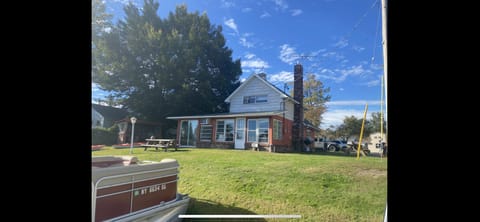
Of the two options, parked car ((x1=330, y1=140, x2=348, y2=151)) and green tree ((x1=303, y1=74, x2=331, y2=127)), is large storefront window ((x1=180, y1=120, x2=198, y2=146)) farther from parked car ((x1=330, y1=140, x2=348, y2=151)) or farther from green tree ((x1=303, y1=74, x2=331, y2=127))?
parked car ((x1=330, y1=140, x2=348, y2=151))

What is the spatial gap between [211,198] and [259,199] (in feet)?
1.34

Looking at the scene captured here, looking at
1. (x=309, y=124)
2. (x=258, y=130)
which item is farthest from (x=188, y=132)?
(x=309, y=124)

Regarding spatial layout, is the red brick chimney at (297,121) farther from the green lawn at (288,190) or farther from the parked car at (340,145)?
the green lawn at (288,190)

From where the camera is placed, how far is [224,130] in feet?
19.1

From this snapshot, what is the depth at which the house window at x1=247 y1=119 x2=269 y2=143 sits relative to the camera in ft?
17.8

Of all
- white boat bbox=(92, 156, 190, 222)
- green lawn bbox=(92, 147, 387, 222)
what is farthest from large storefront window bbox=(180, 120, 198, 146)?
white boat bbox=(92, 156, 190, 222)

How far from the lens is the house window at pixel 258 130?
5.44 m

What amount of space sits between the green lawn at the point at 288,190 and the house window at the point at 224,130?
11.2ft

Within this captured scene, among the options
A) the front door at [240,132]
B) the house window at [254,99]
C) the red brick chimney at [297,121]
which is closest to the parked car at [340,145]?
the red brick chimney at [297,121]

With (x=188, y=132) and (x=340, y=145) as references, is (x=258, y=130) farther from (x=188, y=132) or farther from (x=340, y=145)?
(x=340, y=145)
